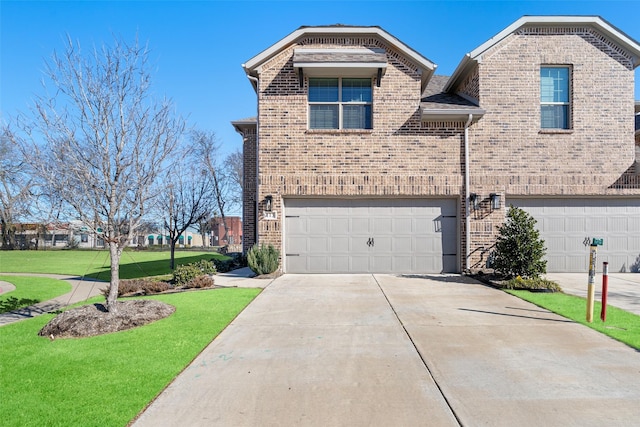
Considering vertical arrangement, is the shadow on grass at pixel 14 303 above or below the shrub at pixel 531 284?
below

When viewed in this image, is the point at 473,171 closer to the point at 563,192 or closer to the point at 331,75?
the point at 563,192

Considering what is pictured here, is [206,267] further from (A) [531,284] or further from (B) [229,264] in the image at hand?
(A) [531,284]

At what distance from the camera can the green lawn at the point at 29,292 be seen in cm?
924

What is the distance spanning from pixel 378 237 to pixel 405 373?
821 cm

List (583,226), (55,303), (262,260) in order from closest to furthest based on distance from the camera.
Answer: (55,303) < (262,260) < (583,226)

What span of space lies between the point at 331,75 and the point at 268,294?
7.25 meters

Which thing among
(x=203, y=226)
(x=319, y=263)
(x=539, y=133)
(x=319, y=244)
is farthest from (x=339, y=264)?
(x=203, y=226)

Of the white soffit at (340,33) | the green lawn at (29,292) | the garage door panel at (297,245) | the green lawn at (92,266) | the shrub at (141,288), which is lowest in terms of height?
the green lawn at (92,266)

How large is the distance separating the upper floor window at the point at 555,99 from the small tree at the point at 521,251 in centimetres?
426

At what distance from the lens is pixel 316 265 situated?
1249 cm

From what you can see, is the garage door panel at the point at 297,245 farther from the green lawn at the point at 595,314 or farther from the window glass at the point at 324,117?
the green lawn at the point at 595,314

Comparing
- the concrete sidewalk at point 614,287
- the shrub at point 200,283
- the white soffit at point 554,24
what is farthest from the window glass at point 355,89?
the concrete sidewalk at point 614,287

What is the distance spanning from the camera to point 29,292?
11164mm

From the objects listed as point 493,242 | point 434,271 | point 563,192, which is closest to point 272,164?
point 434,271
